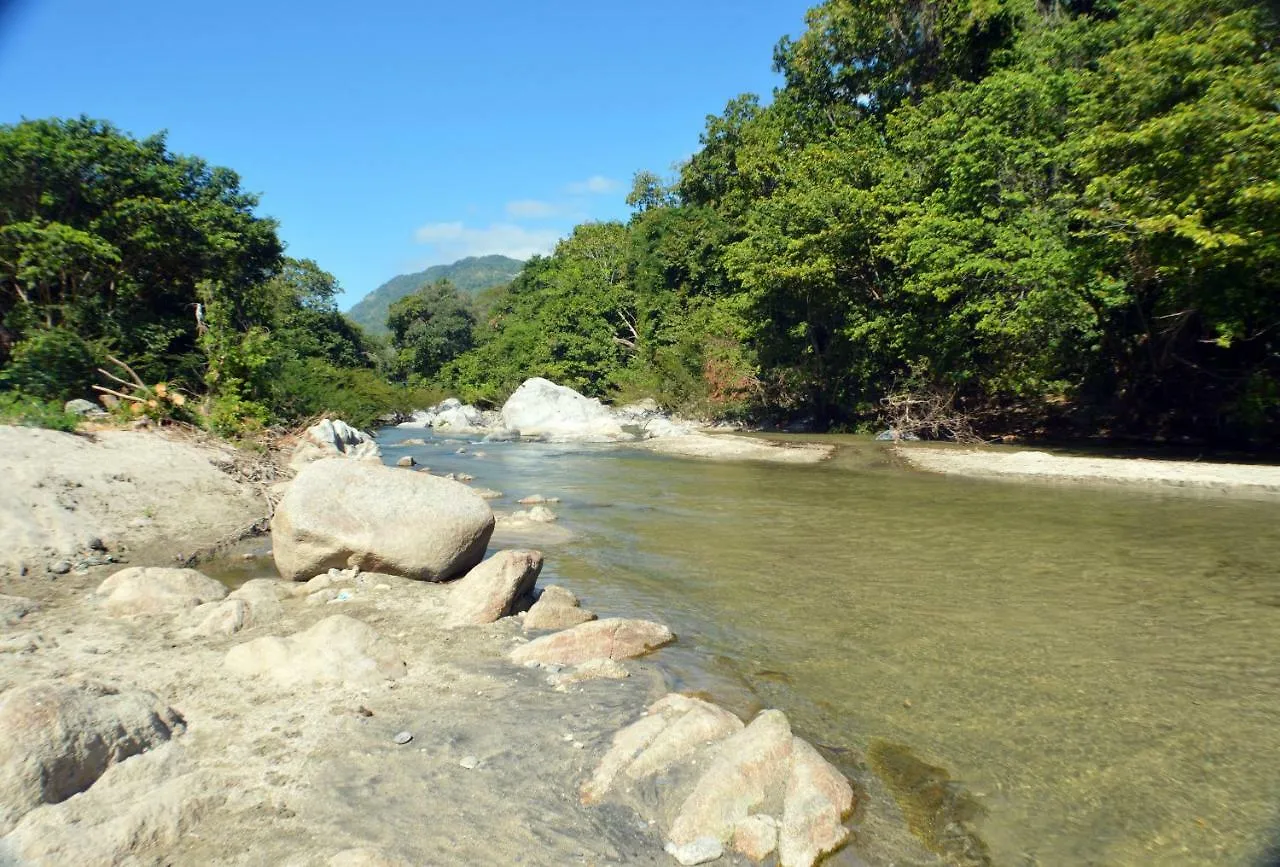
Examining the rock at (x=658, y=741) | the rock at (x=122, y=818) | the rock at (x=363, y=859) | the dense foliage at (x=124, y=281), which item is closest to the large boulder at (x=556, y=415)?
the dense foliage at (x=124, y=281)

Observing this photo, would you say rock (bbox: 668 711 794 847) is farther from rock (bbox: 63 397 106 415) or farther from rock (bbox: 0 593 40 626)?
rock (bbox: 63 397 106 415)

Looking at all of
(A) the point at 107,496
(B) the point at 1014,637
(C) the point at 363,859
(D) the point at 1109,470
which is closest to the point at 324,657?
(C) the point at 363,859

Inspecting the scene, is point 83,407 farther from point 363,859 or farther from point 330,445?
point 363,859

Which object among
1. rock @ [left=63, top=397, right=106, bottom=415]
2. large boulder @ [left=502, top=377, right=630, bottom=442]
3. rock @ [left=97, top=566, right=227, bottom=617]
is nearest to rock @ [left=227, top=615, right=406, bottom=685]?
rock @ [left=97, top=566, right=227, bottom=617]

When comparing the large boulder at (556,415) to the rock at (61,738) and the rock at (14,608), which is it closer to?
the rock at (14,608)

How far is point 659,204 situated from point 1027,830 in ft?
187

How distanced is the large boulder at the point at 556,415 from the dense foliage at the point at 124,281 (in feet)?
50.2

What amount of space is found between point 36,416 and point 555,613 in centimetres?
972

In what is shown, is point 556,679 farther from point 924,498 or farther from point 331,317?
point 331,317

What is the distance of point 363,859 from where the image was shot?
3.25 metres

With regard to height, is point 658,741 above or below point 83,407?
below

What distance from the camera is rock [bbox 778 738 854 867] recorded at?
3676 millimetres

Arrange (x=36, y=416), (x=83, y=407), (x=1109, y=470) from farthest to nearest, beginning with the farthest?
1. (x=1109, y=470)
2. (x=83, y=407)
3. (x=36, y=416)

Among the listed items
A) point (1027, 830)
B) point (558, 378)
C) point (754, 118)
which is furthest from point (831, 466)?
point (558, 378)
